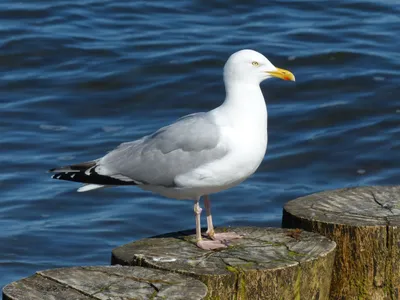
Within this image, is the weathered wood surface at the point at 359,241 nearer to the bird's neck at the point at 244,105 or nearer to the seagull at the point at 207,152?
the seagull at the point at 207,152

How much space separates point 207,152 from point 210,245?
1.70 feet

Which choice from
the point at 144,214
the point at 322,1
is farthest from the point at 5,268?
the point at 322,1

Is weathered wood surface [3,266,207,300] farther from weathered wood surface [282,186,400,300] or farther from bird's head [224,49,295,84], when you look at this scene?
bird's head [224,49,295,84]

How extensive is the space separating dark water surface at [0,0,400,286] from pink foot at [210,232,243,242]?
308cm

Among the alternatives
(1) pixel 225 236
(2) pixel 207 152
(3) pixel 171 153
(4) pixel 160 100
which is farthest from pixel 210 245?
(4) pixel 160 100

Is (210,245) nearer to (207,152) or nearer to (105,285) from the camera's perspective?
(207,152)

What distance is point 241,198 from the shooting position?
364 inches

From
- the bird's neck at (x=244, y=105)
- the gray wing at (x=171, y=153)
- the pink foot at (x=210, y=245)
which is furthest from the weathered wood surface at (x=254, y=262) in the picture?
the bird's neck at (x=244, y=105)

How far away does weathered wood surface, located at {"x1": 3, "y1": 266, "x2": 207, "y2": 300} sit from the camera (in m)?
4.25

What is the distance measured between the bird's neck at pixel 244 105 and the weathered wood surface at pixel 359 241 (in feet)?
1.79

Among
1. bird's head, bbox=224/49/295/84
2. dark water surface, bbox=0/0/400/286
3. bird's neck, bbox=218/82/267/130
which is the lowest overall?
dark water surface, bbox=0/0/400/286

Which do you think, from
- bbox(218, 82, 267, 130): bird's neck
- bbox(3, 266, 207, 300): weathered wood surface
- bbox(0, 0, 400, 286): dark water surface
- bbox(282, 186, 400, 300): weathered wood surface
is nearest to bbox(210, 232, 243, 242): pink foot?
bbox(282, 186, 400, 300): weathered wood surface

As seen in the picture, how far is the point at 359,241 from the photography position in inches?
200

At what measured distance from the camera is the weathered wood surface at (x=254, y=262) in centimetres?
459
